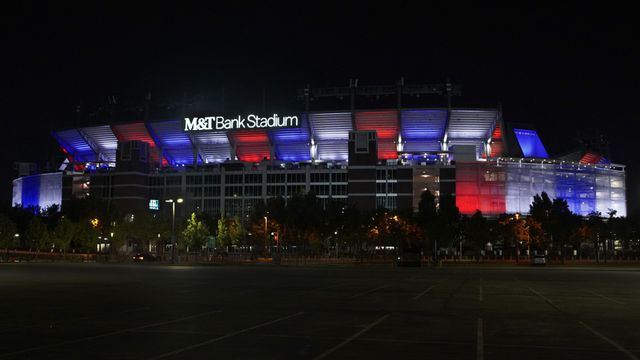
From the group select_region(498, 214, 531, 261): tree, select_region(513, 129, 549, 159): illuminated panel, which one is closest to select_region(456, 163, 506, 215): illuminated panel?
select_region(513, 129, 549, 159): illuminated panel

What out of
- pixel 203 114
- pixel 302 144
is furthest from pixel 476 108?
pixel 203 114

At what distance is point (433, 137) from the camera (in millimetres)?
166875

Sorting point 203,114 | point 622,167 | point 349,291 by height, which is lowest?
point 349,291

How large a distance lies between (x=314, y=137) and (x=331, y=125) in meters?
6.95

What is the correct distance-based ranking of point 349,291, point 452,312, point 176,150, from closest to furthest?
point 452,312 → point 349,291 → point 176,150

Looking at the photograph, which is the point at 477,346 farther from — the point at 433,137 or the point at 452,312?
the point at 433,137

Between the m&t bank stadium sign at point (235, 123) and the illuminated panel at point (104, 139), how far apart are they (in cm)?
2528

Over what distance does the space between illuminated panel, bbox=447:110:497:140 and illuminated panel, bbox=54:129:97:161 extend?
99.9 metres

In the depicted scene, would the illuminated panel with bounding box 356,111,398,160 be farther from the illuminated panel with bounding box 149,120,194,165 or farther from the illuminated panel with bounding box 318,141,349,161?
the illuminated panel with bounding box 149,120,194,165

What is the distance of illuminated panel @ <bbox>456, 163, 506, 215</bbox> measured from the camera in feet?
504

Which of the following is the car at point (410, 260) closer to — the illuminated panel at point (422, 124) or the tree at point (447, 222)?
the tree at point (447, 222)

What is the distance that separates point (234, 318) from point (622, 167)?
172 meters

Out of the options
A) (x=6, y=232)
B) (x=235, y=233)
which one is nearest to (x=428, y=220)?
(x=235, y=233)

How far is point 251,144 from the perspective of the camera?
172750 millimetres
